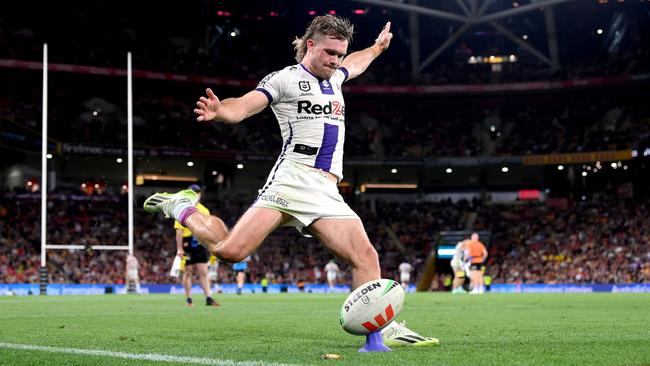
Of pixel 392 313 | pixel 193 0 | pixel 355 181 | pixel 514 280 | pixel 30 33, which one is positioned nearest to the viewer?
pixel 392 313

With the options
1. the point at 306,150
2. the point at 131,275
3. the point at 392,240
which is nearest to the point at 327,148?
the point at 306,150

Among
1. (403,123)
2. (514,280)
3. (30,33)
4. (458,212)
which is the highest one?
(30,33)

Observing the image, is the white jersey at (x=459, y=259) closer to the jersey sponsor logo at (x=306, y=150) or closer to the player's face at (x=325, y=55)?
the player's face at (x=325, y=55)

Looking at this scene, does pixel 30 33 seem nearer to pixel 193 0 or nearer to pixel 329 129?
pixel 193 0

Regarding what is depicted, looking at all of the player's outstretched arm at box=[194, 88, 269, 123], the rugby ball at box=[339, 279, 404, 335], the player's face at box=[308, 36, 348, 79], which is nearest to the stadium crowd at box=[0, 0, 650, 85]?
the player's face at box=[308, 36, 348, 79]

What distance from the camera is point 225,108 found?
622 cm

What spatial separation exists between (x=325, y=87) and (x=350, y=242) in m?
1.25

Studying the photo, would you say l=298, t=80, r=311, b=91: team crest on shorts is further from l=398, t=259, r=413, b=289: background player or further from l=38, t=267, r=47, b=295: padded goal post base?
l=398, t=259, r=413, b=289: background player

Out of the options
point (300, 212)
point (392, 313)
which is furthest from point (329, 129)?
point (392, 313)

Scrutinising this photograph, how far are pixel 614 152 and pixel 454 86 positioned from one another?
1010cm

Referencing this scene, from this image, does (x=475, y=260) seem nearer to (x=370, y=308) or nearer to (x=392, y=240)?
(x=392, y=240)

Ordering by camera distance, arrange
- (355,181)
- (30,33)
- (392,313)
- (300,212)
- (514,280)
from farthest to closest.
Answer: (355,181) → (30,33) → (514,280) → (300,212) → (392,313)

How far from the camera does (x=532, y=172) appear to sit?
5516cm

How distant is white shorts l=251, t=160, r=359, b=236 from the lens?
6.84 metres
